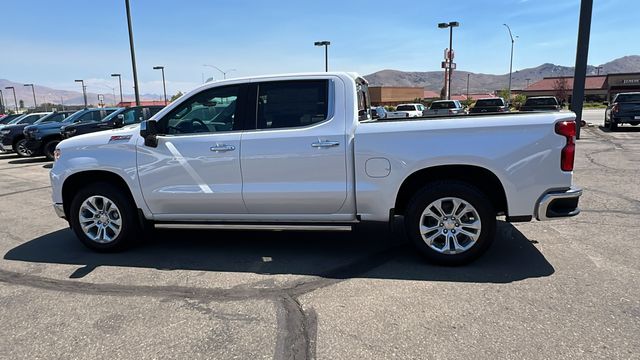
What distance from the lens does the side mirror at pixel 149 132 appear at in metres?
4.88

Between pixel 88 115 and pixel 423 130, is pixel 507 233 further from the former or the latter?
pixel 88 115

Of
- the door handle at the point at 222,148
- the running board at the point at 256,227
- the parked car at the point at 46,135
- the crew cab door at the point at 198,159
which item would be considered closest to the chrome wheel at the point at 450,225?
the running board at the point at 256,227

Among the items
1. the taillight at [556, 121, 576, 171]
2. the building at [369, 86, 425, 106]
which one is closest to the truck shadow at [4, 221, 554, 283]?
the taillight at [556, 121, 576, 171]

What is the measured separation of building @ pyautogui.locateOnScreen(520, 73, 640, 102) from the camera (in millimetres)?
77562

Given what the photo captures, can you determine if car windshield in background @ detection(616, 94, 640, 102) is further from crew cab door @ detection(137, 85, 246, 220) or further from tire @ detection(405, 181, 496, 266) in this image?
crew cab door @ detection(137, 85, 246, 220)

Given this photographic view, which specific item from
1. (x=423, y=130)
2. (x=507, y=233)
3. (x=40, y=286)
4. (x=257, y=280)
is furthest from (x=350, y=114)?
(x=40, y=286)

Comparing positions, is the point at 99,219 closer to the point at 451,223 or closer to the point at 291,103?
the point at 291,103

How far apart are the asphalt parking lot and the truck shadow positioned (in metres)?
0.02

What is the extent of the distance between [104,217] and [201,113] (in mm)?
1664

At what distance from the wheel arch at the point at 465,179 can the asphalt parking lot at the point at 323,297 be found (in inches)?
24.8

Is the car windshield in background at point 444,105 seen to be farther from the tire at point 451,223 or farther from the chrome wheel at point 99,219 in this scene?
the chrome wheel at point 99,219

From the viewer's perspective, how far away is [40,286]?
4.37m

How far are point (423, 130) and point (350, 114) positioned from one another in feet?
2.45

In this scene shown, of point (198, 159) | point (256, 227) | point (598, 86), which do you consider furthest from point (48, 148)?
point (598, 86)
